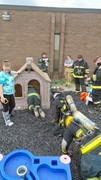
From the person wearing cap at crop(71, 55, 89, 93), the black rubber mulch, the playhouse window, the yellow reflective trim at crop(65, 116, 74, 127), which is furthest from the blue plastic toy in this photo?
the person wearing cap at crop(71, 55, 89, 93)

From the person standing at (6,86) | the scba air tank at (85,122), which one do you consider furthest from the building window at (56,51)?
the scba air tank at (85,122)

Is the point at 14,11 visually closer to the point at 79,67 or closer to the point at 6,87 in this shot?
the point at 79,67

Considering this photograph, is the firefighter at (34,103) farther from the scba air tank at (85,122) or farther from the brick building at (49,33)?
the brick building at (49,33)

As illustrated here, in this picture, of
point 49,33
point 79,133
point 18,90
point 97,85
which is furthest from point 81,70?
point 79,133

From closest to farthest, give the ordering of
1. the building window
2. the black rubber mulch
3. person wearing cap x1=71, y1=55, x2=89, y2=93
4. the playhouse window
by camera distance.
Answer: the black rubber mulch
the playhouse window
person wearing cap x1=71, y1=55, x2=89, y2=93
the building window

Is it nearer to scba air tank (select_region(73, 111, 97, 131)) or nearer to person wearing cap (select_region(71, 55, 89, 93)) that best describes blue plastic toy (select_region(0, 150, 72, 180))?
scba air tank (select_region(73, 111, 97, 131))

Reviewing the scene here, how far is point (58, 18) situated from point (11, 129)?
26.2ft

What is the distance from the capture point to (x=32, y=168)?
8.84 feet

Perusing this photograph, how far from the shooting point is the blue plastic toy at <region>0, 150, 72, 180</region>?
260 cm

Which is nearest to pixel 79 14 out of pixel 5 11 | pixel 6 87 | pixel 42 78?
pixel 5 11

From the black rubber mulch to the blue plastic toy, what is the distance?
3.10ft

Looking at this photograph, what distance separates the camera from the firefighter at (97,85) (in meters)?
6.19

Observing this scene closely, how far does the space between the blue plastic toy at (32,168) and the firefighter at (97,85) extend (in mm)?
3836

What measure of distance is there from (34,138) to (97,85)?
289 cm
